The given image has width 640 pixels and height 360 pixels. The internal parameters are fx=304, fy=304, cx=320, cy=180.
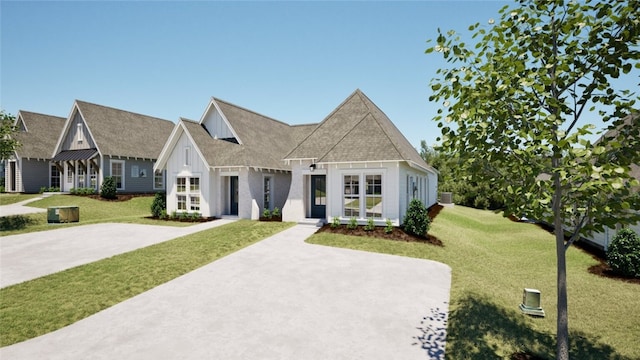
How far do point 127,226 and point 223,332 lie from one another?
52.6ft

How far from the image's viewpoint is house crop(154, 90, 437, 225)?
16.7 m

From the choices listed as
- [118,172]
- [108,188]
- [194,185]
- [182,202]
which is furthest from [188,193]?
[118,172]

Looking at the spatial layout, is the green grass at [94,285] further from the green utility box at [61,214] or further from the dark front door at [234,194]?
the green utility box at [61,214]

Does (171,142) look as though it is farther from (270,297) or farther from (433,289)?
(433,289)

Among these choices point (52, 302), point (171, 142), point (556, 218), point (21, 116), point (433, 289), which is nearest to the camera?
point (556, 218)

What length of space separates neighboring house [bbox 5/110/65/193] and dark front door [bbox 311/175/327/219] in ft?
104

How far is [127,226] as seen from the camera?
1905 cm

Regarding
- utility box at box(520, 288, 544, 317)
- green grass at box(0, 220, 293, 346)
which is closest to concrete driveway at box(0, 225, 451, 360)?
green grass at box(0, 220, 293, 346)

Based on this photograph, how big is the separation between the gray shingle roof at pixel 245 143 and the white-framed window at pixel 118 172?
13.2 m

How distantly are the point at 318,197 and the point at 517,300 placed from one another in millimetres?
11972

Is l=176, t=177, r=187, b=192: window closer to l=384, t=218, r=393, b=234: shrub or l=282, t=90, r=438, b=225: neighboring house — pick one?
l=282, t=90, r=438, b=225: neighboring house

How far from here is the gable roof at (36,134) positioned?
105 ft

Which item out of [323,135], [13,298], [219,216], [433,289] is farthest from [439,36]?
[219,216]

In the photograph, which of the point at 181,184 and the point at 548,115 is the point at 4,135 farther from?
the point at 548,115
